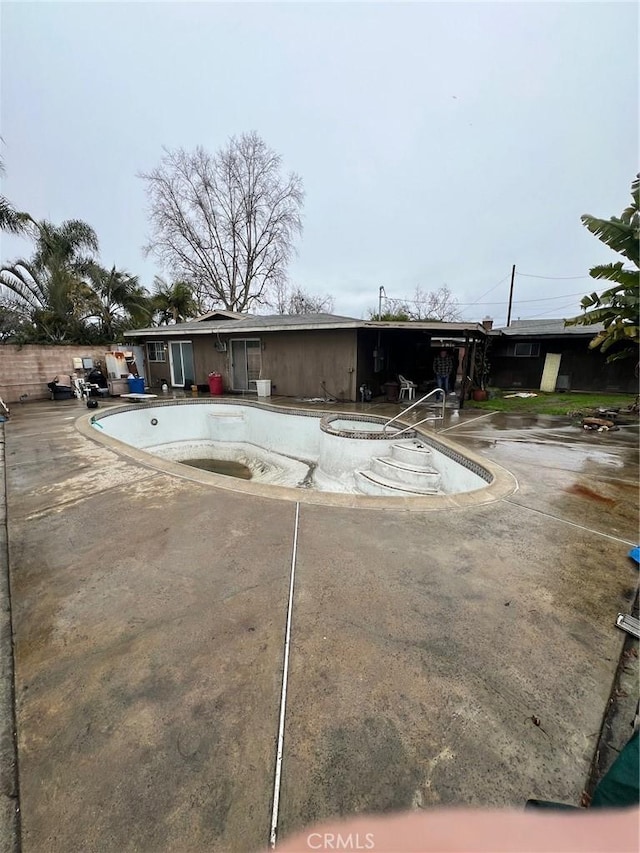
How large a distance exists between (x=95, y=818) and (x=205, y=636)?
0.77 metres

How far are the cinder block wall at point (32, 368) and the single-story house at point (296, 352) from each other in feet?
8.32

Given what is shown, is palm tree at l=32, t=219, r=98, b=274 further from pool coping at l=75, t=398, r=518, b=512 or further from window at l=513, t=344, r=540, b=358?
window at l=513, t=344, r=540, b=358

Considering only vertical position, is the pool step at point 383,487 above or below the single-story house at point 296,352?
below

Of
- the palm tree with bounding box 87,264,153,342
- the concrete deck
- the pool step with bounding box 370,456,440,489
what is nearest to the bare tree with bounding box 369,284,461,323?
the palm tree with bounding box 87,264,153,342

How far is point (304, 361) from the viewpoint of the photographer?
1127cm

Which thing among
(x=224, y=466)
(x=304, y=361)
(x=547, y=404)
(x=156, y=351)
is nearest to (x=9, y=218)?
(x=156, y=351)

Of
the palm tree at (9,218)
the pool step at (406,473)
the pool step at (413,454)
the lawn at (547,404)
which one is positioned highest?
the palm tree at (9,218)

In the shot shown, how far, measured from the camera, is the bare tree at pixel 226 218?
70.8 ft

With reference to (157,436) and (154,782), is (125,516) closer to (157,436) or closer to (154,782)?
(154,782)

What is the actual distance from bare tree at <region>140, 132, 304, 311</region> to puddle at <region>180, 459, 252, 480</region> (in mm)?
17088

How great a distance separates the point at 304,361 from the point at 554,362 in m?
10.4

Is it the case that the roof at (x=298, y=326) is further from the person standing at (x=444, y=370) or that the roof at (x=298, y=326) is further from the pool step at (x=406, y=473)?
the pool step at (x=406, y=473)

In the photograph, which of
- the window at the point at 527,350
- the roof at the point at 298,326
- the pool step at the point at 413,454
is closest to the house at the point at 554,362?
the window at the point at 527,350

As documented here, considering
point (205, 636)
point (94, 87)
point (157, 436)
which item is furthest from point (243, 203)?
point (205, 636)
